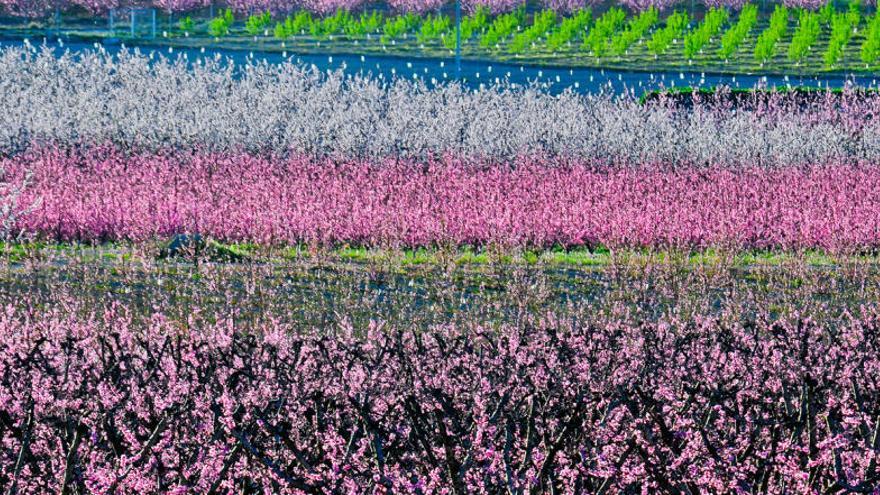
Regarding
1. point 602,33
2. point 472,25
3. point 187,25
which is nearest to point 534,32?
point 602,33

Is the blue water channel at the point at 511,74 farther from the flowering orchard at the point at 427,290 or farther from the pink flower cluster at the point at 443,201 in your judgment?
the pink flower cluster at the point at 443,201

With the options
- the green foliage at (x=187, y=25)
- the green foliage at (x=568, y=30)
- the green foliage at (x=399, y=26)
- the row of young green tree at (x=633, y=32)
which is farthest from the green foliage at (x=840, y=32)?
the green foliage at (x=187, y=25)

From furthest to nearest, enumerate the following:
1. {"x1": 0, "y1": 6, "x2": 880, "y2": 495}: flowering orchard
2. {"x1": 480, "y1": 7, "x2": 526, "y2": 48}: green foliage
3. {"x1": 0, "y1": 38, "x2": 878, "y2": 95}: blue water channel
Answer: {"x1": 480, "y1": 7, "x2": 526, "y2": 48}: green foliage < {"x1": 0, "y1": 38, "x2": 878, "y2": 95}: blue water channel < {"x1": 0, "y1": 6, "x2": 880, "y2": 495}: flowering orchard

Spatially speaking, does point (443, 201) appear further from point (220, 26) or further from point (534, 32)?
point (220, 26)

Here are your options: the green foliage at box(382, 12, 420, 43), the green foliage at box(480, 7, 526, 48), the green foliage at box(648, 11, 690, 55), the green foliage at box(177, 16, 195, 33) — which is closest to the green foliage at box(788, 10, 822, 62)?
the green foliage at box(648, 11, 690, 55)

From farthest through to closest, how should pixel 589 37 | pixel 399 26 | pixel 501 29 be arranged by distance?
1. pixel 399 26
2. pixel 501 29
3. pixel 589 37

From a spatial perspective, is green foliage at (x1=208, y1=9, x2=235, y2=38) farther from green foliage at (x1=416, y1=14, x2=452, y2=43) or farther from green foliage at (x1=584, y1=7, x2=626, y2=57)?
green foliage at (x1=584, y1=7, x2=626, y2=57)
